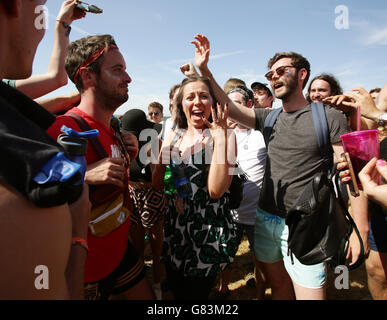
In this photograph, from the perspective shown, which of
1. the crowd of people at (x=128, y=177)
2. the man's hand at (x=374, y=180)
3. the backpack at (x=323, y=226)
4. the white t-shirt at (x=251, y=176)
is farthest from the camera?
the white t-shirt at (x=251, y=176)

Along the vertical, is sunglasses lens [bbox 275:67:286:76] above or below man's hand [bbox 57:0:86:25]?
below

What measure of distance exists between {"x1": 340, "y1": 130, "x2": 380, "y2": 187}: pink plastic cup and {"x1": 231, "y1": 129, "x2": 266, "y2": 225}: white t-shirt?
1.59 metres

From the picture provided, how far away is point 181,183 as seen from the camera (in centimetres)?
210

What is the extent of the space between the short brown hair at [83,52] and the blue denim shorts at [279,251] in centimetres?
224

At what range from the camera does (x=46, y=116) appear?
979 mm

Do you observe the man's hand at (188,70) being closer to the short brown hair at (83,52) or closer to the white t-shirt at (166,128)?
the white t-shirt at (166,128)

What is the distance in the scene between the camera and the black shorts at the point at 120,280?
6.05 ft

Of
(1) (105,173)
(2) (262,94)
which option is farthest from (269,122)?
(2) (262,94)

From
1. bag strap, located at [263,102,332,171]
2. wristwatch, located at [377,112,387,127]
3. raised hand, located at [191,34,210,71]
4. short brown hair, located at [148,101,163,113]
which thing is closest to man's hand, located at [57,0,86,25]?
raised hand, located at [191,34,210,71]

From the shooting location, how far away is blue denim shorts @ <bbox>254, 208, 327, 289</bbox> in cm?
200

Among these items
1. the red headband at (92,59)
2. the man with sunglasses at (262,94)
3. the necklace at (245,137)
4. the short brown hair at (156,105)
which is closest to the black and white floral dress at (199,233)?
the red headband at (92,59)

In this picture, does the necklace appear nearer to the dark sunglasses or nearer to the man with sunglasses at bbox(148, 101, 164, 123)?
the dark sunglasses

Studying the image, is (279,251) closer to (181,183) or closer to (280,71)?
(181,183)
